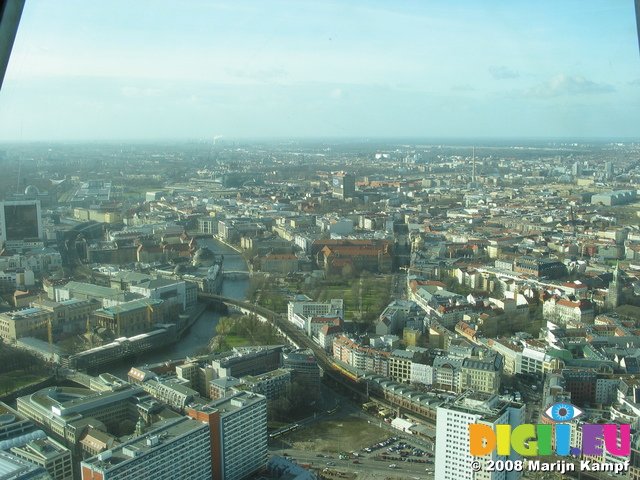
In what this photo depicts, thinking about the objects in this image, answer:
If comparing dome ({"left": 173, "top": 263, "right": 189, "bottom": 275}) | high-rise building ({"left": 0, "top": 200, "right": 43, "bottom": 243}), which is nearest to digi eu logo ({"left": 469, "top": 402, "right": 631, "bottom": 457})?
dome ({"left": 173, "top": 263, "right": 189, "bottom": 275})

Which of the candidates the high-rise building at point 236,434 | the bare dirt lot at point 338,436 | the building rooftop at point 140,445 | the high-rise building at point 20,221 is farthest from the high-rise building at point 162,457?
the high-rise building at point 20,221

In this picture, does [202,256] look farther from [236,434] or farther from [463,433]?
[463,433]

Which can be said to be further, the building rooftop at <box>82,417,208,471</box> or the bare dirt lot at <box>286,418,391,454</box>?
the bare dirt lot at <box>286,418,391,454</box>

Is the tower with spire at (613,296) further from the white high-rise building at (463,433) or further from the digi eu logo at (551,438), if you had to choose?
the white high-rise building at (463,433)

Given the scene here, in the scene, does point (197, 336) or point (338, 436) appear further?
point (197, 336)

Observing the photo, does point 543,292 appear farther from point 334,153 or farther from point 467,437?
point 334,153

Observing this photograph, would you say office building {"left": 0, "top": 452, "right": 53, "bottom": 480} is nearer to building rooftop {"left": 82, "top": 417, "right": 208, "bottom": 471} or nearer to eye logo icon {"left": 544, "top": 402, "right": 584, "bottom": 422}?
building rooftop {"left": 82, "top": 417, "right": 208, "bottom": 471}

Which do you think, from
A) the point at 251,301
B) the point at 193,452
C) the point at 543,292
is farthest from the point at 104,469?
the point at 543,292

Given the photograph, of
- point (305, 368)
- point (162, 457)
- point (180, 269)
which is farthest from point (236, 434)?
point (180, 269)
